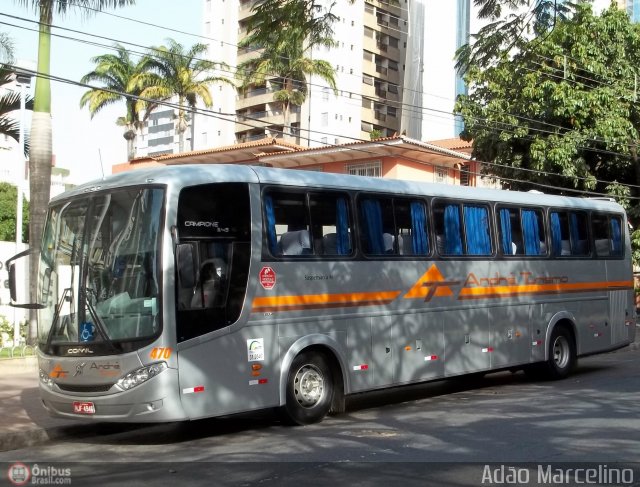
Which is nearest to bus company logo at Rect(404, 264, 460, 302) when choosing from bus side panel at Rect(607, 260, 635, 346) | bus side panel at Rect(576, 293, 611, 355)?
bus side panel at Rect(576, 293, 611, 355)

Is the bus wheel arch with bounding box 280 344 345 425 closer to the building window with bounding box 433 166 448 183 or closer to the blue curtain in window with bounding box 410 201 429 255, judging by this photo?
the blue curtain in window with bounding box 410 201 429 255

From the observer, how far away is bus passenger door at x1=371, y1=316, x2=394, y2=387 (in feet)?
41.7

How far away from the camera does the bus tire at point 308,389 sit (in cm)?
1145

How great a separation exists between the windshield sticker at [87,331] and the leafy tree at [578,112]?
19.4m

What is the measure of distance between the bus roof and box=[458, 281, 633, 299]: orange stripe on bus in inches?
62.0

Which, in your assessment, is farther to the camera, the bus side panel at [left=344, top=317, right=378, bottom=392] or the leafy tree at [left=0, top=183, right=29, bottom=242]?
the leafy tree at [left=0, top=183, right=29, bottom=242]

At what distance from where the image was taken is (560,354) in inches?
662

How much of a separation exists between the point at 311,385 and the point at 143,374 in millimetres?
2702

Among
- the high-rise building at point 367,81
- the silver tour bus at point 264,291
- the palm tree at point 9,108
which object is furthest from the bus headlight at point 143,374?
the high-rise building at point 367,81

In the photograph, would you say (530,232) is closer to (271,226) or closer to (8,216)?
(271,226)

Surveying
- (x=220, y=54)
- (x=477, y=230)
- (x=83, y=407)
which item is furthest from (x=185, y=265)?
(x=220, y=54)

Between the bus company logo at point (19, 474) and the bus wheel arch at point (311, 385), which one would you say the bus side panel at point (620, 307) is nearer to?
the bus wheel arch at point (311, 385)

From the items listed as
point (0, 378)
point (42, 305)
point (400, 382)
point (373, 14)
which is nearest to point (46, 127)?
point (0, 378)

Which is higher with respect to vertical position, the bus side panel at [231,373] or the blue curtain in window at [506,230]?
the blue curtain in window at [506,230]
